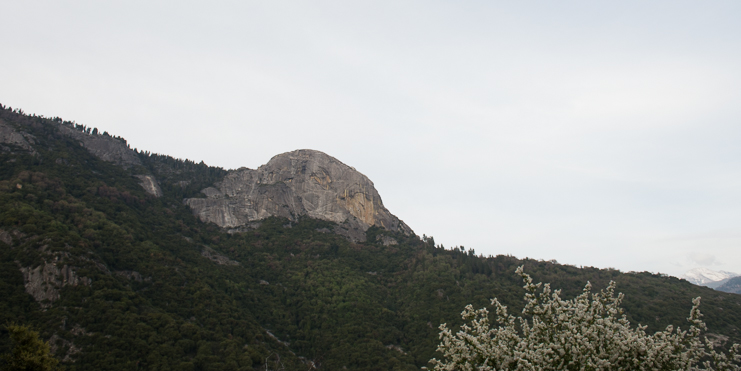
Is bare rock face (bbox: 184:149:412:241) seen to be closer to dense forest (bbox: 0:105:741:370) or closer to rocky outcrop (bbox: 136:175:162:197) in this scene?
dense forest (bbox: 0:105:741:370)

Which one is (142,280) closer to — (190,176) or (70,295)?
(70,295)

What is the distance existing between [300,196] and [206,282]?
70.0 metres

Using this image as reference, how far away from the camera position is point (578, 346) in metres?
13.3

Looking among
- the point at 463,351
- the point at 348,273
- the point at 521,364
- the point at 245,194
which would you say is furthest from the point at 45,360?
the point at 245,194

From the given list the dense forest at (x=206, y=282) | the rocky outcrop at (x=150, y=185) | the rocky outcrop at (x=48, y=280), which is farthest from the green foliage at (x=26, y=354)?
the rocky outcrop at (x=150, y=185)

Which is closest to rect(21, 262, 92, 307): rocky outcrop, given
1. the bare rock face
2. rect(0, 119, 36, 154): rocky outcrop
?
rect(0, 119, 36, 154): rocky outcrop

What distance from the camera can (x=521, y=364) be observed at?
42.4 ft

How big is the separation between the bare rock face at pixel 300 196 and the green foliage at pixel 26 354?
11280cm

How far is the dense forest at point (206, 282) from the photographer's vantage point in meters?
68.3

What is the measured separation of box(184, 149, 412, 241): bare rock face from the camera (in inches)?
5901

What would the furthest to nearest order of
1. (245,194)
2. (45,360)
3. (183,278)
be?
(245,194), (183,278), (45,360)

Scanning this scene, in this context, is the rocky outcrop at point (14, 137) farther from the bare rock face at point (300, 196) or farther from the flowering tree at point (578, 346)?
the flowering tree at point (578, 346)

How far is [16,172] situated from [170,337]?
72104 mm

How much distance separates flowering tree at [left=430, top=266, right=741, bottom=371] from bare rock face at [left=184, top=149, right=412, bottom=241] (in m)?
138
